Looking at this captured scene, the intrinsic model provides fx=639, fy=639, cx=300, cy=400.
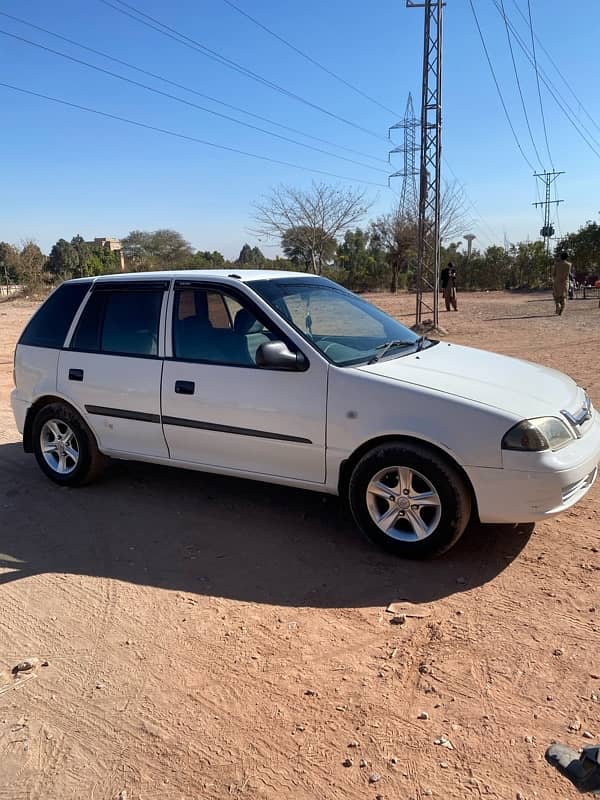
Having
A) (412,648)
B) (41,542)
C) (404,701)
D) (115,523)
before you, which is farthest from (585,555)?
(41,542)

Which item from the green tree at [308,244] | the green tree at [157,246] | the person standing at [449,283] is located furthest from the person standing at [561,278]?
the green tree at [157,246]

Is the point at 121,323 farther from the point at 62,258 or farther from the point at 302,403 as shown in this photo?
the point at 62,258

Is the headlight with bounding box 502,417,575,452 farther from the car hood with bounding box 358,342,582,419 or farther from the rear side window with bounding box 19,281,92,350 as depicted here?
the rear side window with bounding box 19,281,92,350

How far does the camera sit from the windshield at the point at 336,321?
4.34 metres

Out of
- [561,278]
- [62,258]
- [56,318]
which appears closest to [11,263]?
[561,278]

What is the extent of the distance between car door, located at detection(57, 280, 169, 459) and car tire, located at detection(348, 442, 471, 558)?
1.67 metres

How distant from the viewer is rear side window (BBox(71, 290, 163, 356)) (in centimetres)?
487

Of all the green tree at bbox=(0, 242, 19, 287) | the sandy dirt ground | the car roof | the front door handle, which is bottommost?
the sandy dirt ground

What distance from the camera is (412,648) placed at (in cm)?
310

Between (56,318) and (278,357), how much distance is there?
245 cm

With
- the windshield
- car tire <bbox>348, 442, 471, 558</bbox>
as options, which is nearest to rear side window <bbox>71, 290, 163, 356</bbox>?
the windshield

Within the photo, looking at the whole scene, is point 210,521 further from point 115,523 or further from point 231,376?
point 231,376

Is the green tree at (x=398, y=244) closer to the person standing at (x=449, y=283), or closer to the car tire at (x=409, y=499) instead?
the person standing at (x=449, y=283)

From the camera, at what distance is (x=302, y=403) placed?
407 cm
